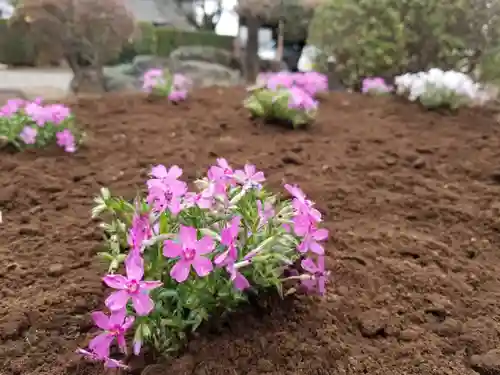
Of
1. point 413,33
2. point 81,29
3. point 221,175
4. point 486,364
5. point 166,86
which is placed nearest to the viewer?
point 486,364

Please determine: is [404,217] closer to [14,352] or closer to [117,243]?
[117,243]

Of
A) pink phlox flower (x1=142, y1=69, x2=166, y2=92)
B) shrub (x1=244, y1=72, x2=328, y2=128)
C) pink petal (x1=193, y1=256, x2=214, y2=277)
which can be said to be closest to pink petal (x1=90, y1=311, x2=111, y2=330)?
pink petal (x1=193, y1=256, x2=214, y2=277)

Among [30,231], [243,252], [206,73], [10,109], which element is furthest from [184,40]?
[243,252]

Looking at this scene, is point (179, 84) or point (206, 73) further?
point (206, 73)

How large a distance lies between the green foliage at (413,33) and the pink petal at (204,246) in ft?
15.1

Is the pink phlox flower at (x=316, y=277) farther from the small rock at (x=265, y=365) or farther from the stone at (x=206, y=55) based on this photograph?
the stone at (x=206, y=55)

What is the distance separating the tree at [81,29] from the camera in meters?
5.21

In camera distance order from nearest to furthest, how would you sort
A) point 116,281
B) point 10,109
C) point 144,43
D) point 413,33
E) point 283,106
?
point 116,281, point 10,109, point 283,106, point 413,33, point 144,43

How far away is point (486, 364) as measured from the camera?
1603mm

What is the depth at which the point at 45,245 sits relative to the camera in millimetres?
2201

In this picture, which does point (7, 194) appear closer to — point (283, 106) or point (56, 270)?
point (56, 270)

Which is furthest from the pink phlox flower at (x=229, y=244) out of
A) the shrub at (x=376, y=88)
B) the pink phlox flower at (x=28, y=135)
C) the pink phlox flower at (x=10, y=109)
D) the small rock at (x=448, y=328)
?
the shrub at (x=376, y=88)

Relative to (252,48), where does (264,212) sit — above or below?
above

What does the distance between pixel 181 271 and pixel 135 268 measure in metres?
0.10
